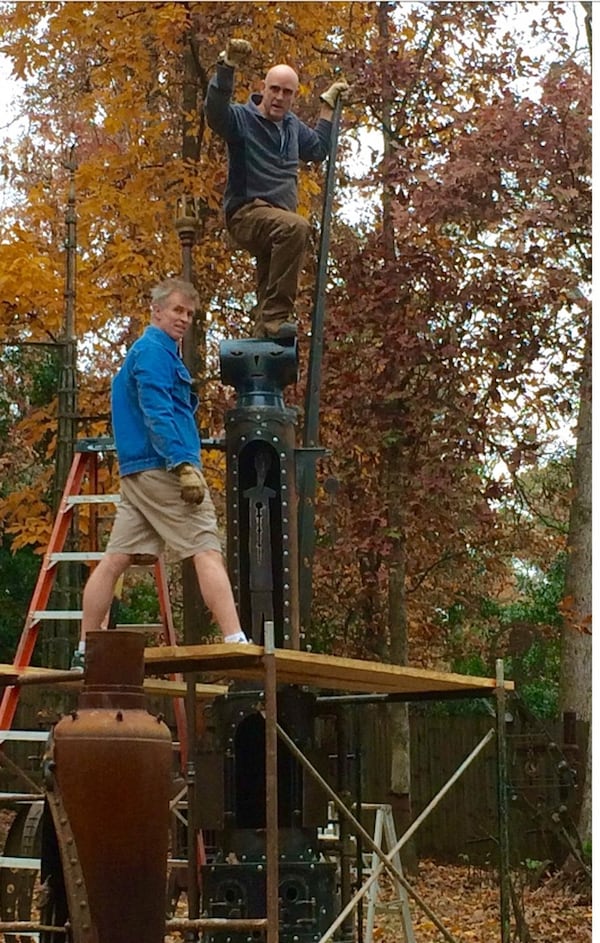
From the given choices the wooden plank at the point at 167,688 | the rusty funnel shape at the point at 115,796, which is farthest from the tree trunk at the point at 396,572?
the rusty funnel shape at the point at 115,796

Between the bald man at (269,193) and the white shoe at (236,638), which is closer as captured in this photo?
the white shoe at (236,638)

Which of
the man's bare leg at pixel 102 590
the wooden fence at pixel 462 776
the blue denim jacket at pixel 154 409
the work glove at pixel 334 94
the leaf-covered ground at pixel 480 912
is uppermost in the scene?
the work glove at pixel 334 94

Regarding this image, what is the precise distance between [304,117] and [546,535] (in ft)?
23.3

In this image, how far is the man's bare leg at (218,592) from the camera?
5.97 m

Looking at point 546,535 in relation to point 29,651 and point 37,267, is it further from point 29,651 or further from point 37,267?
point 29,651

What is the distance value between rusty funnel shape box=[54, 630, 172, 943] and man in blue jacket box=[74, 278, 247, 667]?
0.96 metres

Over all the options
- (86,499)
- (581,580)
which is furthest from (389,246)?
(86,499)

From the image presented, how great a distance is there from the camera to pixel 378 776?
17.2 m

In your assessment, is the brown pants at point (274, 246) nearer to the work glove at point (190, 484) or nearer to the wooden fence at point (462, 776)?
the work glove at point (190, 484)

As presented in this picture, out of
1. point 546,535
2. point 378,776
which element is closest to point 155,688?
point 378,776

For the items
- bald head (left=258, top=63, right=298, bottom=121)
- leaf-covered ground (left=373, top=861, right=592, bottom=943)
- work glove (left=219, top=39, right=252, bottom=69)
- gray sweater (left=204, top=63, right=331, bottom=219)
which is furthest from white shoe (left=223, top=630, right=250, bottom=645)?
leaf-covered ground (left=373, top=861, right=592, bottom=943)

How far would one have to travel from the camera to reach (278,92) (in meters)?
7.13

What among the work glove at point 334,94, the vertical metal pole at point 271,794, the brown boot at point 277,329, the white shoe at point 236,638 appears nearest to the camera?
the vertical metal pole at point 271,794

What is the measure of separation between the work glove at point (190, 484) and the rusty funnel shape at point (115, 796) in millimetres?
1055
